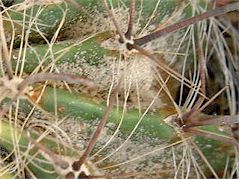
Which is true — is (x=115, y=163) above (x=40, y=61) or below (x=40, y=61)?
below

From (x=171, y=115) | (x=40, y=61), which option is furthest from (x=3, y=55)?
(x=171, y=115)

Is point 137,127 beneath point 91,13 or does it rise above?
beneath

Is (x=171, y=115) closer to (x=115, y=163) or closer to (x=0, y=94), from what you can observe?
(x=115, y=163)

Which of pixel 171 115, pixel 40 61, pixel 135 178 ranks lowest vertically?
pixel 135 178

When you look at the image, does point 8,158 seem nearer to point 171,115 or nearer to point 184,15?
point 171,115

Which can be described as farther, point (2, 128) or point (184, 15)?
point (184, 15)

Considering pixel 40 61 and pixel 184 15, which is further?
pixel 184 15

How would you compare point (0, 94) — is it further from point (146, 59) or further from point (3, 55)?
point (146, 59)

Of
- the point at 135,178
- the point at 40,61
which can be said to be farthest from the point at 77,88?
the point at 135,178
